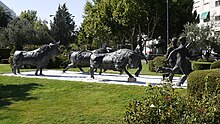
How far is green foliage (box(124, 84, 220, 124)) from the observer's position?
499cm

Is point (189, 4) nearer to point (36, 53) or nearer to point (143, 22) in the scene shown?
point (143, 22)

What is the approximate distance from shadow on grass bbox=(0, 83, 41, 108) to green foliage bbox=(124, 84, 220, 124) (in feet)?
18.4

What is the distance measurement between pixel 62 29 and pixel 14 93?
155 feet

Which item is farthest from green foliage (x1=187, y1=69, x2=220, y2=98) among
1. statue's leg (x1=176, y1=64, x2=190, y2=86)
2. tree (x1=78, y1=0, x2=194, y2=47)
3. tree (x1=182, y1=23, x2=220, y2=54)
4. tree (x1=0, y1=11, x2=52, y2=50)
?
tree (x1=0, y1=11, x2=52, y2=50)

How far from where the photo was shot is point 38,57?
55.0 ft

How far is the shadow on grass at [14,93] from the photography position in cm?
1037

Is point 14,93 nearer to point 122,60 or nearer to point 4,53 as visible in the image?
point 122,60

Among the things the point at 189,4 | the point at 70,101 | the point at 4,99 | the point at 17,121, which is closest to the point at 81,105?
the point at 70,101

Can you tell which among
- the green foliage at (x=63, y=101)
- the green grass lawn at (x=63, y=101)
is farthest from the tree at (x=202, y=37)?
the green grass lawn at (x=63, y=101)

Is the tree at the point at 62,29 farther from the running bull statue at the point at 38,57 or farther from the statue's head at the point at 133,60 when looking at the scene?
the statue's head at the point at 133,60

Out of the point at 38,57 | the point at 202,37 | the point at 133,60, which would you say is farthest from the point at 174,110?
the point at 202,37

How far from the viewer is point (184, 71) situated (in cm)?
1180

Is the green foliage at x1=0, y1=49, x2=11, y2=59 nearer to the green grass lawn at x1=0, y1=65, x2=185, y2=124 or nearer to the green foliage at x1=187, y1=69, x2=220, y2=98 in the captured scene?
the green grass lawn at x1=0, y1=65, x2=185, y2=124

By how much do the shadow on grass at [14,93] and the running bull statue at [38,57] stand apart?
376cm
